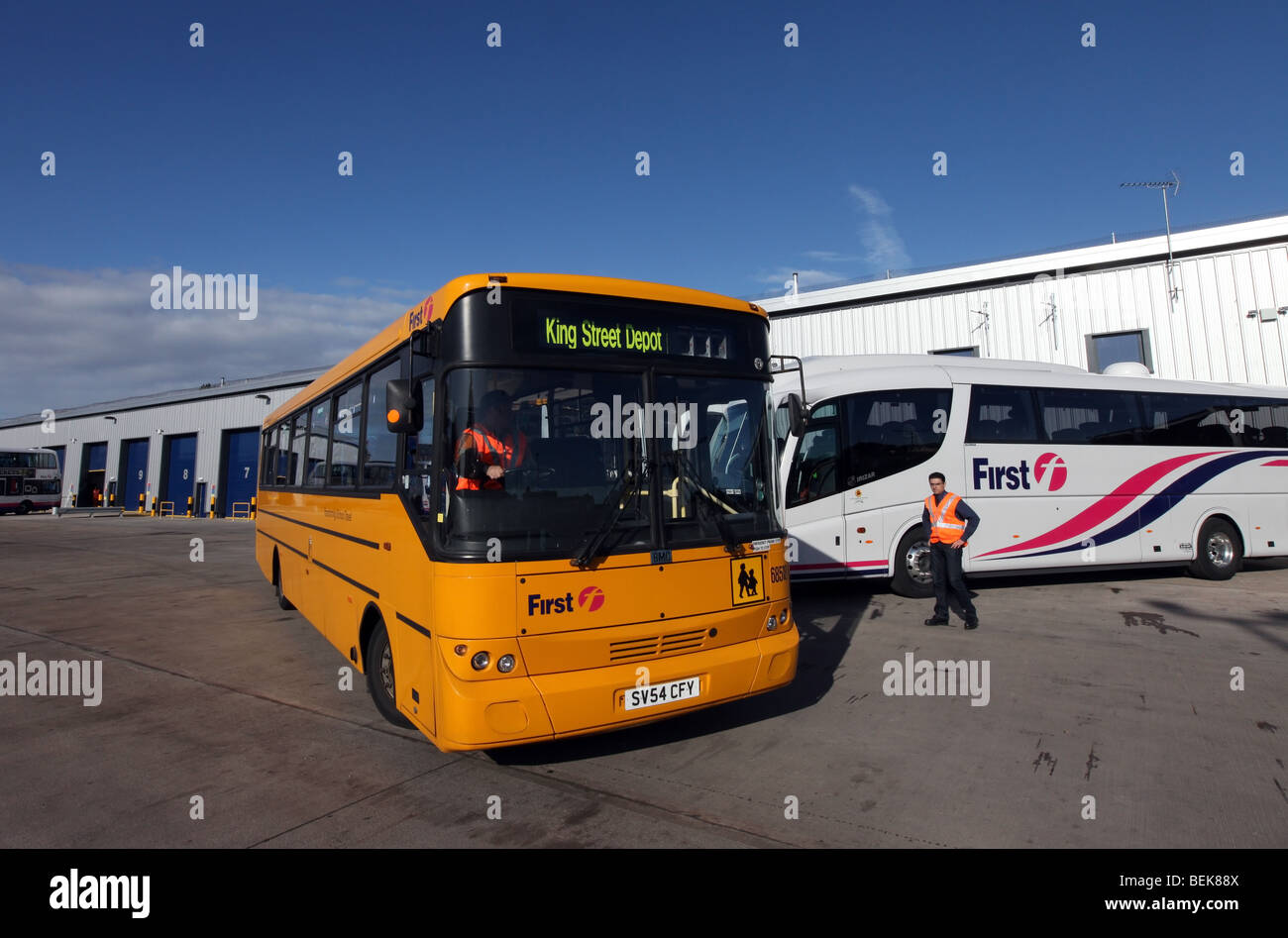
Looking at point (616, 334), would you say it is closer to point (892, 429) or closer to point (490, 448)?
point (490, 448)

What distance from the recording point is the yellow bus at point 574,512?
13.2 ft

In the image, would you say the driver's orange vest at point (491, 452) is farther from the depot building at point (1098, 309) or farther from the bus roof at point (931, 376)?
the depot building at point (1098, 309)

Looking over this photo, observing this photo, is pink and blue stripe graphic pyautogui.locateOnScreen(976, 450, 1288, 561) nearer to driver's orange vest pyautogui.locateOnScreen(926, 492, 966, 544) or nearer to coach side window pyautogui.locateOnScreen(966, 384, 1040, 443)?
coach side window pyautogui.locateOnScreen(966, 384, 1040, 443)

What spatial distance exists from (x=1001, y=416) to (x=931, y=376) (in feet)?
4.13

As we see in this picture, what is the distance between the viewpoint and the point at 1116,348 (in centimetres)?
1909

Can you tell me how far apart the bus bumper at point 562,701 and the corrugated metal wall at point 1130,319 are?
60.6ft

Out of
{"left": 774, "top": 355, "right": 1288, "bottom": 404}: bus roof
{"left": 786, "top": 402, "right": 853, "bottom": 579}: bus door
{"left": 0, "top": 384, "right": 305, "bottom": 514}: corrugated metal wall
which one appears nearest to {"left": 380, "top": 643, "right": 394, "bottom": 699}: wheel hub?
{"left": 786, "top": 402, "right": 853, "bottom": 579}: bus door

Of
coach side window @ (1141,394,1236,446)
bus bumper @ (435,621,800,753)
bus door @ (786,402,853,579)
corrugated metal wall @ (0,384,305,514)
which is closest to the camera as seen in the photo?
bus bumper @ (435,621,800,753)

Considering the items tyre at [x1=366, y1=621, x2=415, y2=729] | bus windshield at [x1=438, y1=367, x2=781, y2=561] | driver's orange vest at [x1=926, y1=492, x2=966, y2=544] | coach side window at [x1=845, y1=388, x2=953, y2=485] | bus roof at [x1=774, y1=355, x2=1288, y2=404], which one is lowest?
tyre at [x1=366, y1=621, x2=415, y2=729]

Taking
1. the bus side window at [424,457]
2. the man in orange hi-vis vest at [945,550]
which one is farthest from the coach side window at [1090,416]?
the bus side window at [424,457]

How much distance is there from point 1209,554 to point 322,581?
44.8 feet

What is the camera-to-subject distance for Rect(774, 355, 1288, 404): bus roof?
1068 cm

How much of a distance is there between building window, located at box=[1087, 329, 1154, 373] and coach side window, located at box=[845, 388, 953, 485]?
1106 cm
